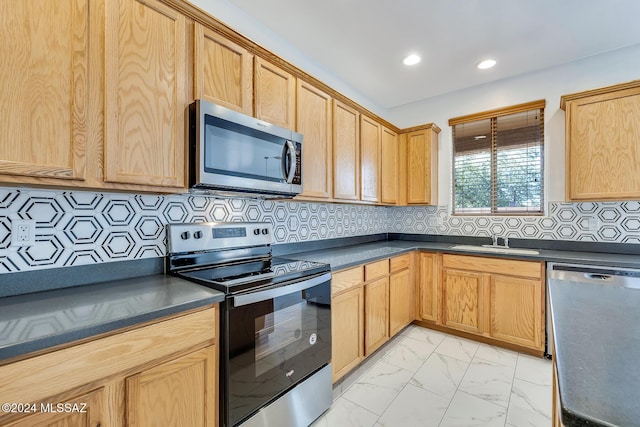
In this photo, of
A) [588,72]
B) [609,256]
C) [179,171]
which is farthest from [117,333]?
[588,72]

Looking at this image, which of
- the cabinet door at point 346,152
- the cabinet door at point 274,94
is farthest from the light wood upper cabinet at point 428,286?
the cabinet door at point 274,94

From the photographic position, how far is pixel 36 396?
820 mm

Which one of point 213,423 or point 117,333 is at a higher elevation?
point 117,333

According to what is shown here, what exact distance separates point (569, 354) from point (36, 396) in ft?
4.60

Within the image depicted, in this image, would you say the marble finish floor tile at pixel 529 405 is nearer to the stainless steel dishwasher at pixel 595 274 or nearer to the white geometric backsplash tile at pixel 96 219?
the stainless steel dishwasher at pixel 595 274

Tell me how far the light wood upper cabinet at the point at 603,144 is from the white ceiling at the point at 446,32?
50 cm

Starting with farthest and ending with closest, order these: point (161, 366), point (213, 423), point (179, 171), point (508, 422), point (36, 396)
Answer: point (508, 422), point (179, 171), point (213, 423), point (161, 366), point (36, 396)

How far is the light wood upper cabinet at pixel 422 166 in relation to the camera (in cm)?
335

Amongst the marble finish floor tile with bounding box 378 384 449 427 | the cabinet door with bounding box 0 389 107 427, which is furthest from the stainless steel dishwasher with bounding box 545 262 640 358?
the cabinet door with bounding box 0 389 107 427

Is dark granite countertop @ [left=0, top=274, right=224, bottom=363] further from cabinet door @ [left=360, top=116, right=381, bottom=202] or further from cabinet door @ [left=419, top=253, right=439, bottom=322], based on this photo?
cabinet door @ [left=419, top=253, right=439, bottom=322]

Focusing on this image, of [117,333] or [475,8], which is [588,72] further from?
[117,333]

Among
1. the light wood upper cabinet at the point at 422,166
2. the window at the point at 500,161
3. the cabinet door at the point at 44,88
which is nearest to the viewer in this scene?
the cabinet door at the point at 44,88

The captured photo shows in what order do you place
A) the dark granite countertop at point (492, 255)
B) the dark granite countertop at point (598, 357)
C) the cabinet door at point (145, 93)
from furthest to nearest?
the dark granite countertop at point (492, 255), the cabinet door at point (145, 93), the dark granite countertop at point (598, 357)

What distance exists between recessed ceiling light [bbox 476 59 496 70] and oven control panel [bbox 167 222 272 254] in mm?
2534
